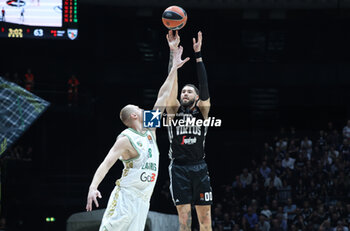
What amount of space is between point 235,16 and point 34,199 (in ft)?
33.0

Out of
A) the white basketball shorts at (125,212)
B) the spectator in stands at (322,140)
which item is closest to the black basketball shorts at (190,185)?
the white basketball shorts at (125,212)

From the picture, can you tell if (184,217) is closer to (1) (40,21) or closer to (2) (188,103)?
(2) (188,103)

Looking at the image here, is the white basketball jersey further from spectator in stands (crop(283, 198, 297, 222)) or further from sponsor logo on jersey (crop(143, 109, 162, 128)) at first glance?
spectator in stands (crop(283, 198, 297, 222))

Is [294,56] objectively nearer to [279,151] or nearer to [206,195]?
[279,151]

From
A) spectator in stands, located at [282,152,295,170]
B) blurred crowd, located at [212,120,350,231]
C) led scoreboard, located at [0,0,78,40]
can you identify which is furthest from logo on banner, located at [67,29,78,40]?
spectator in stands, located at [282,152,295,170]

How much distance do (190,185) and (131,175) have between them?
5.09 feet

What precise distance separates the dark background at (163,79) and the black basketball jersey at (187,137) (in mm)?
12990

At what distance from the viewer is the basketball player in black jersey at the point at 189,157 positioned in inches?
330

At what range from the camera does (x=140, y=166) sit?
23.6 ft

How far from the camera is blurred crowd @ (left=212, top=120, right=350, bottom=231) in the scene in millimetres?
15845

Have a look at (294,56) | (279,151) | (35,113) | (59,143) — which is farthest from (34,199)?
(35,113)

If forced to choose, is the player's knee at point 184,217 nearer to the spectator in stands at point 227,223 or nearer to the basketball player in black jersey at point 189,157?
the basketball player in black jersey at point 189,157

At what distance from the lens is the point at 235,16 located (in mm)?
22828

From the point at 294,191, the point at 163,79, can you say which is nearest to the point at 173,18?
the point at 294,191
